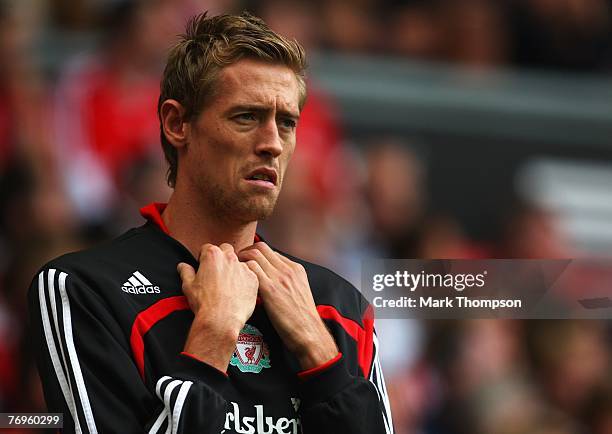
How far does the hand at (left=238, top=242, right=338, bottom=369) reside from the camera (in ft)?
8.45

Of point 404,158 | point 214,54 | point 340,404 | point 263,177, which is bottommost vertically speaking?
point 340,404

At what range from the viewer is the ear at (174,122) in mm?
2736

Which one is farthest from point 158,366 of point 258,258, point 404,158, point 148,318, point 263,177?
point 404,158

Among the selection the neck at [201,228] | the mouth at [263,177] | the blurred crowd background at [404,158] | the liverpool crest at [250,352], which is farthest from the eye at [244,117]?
the blurred crowd background at [404,158]

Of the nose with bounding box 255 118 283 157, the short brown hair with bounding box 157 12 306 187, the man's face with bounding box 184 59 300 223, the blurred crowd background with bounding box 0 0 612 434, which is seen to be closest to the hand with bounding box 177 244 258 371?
the man's face with bounding box 184 59 300 223

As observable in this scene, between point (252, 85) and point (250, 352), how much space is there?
55 cm

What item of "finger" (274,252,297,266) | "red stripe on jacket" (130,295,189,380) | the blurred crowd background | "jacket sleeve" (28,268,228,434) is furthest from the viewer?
the blurred crowd background

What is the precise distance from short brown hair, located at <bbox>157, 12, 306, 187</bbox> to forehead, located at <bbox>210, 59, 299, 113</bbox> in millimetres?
15

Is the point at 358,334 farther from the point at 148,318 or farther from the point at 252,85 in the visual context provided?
the point at 252,85

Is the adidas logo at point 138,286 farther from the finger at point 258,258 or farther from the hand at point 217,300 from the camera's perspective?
the finger at point 258,258

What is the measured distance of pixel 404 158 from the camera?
266 inches

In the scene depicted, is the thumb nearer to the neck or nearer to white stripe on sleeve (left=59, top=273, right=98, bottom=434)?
the neck

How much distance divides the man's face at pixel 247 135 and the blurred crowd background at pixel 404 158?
34.3 inches

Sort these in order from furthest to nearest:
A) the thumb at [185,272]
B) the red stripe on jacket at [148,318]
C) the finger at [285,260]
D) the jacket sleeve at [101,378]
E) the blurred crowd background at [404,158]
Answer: the blurred crowd background at [404,158] → the finger at [285,260] → the thumb at [185,272] → the red stripe on jacket at [148,318] → the jacket sleeve at [101,378]
